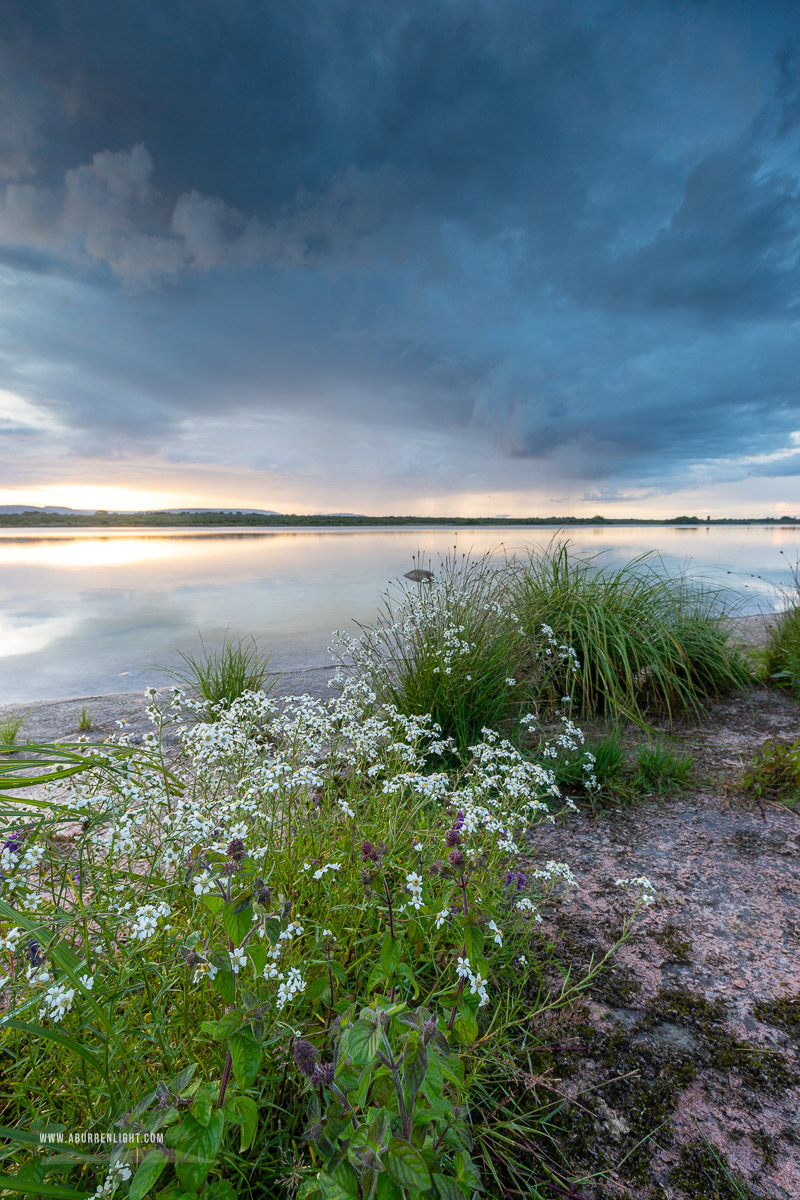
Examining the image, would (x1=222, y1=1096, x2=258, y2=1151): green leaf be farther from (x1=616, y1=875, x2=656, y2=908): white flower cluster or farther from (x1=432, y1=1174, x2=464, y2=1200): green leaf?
(x1=616, y1=875, x2=656, y2=908): white flower cluster

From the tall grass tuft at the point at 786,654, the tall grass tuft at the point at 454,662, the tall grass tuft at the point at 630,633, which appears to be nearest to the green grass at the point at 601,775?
the tall grass tuft at the point at 454,662

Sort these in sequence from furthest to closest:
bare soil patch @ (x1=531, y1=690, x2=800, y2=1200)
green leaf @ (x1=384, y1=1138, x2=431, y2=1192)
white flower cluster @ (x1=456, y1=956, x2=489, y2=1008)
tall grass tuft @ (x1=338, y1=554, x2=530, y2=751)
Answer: tall grass tuft @ (x1=338, y1=554, x2=530, y2=751) → bare soil patch @ (x1=531, y1=690, x2=800, y2=1200) → white flower cluster @ (x1=456, y1=956, x2=489, y2=1008) → green leaf @ (x1=384, y1=1138, x2=431, y2=1192)

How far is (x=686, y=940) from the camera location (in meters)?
2.08

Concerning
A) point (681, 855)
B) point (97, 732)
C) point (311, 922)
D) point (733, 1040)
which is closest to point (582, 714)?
point (681, 855)

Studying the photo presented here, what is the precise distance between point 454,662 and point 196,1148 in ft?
10.8

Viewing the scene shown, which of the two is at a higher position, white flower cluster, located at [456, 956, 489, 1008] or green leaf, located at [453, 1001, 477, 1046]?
white flower cluster, located at [456, 956, 489, 1008]

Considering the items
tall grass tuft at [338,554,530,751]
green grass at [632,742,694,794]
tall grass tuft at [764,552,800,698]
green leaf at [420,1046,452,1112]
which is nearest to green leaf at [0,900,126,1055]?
green leaf at [420,1046,452,1112]

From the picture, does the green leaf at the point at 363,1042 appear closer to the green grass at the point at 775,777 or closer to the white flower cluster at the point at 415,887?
the white flower cluster at the point at 415,887

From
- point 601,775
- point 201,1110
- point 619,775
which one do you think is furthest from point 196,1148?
point 619,775

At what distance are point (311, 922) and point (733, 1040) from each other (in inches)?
55.8

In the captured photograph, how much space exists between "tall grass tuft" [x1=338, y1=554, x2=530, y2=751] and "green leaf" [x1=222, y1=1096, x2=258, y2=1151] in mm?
2724

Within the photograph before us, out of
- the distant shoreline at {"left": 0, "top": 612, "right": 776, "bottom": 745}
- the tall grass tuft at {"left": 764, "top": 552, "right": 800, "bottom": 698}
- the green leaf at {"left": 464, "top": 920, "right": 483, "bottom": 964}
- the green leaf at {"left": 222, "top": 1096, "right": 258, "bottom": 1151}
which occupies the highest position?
the green leaf at {"left": 464, "top": 920, "right": 483, "bottom": 964}

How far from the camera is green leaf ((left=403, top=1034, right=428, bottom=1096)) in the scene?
880 millimetres

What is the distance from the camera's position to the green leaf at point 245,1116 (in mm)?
953
